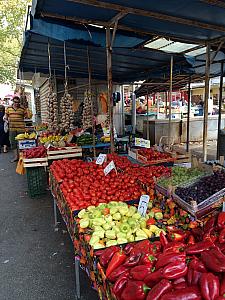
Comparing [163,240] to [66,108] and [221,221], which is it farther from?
[66,108]

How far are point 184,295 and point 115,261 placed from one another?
22.4 inches

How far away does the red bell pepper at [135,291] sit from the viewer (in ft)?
4.49

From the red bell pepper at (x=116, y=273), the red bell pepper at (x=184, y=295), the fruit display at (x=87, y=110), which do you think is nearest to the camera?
the red bell pepper at (x=184, y=295)

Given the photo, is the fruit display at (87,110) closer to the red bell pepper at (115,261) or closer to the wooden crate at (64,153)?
the wooden crate at (64,153)

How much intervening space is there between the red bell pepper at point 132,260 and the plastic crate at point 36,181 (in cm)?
427

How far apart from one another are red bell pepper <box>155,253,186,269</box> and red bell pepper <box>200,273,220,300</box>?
191 millimetres

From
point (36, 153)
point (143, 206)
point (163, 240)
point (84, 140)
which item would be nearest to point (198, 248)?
point (163, 240)

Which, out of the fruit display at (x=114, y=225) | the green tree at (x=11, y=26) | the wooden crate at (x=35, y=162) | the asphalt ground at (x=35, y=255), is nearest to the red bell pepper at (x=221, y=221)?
the fruit display at (x=114, y=225)

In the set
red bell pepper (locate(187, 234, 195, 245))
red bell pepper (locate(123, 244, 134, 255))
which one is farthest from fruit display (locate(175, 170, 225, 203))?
red bell pepper (locate(123, 244, 134, 255))

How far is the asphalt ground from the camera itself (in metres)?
2.85

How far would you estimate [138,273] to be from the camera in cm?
150

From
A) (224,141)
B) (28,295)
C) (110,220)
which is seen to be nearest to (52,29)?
(110,220)

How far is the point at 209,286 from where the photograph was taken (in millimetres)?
1275

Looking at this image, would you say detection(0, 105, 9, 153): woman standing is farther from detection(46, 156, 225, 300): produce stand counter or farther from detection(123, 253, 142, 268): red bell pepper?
detection(123, 253, 142, 268): red bell pepper
